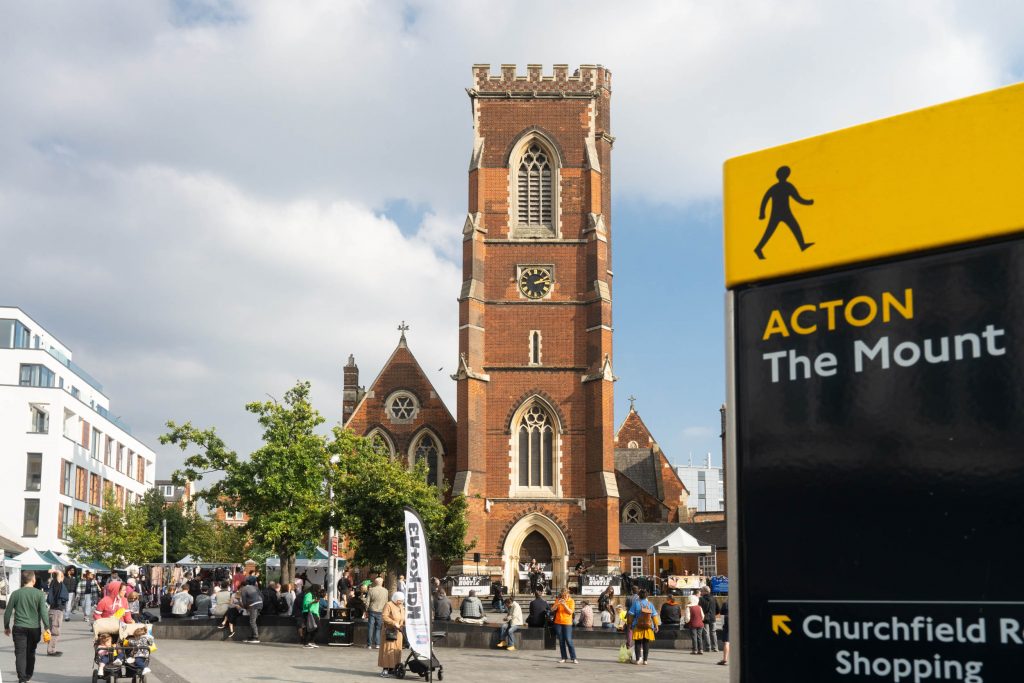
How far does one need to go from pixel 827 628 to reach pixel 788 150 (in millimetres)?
1269

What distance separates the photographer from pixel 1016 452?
2.58m

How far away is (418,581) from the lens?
14.4m

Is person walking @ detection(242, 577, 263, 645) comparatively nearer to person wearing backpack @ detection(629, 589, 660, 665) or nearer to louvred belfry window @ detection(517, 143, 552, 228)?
person wearing backpack @ detection(629, 589, 660, 665)

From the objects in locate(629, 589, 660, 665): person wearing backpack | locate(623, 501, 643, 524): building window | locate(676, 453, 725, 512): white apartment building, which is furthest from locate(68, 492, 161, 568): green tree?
locate(676, 453, 725, 512): white apartment building

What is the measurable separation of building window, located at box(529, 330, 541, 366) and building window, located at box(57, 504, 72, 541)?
29.1 meters

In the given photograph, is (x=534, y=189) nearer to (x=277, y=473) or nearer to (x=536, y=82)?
(x=536, y=82)

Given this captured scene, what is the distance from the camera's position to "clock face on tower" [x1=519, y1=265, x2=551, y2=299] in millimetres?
50031

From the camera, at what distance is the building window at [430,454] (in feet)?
168

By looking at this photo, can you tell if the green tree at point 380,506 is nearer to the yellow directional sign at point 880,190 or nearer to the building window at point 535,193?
the building window at point 535,193

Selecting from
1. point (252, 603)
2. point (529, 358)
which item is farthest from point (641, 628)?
point (529, 358)

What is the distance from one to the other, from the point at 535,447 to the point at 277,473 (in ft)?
53.4

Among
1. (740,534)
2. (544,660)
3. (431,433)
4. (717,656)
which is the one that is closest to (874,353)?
(740,534)

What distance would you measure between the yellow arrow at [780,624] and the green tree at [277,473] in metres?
32.2

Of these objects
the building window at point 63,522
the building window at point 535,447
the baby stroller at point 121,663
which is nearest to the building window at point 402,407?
the building window at point 535,447
